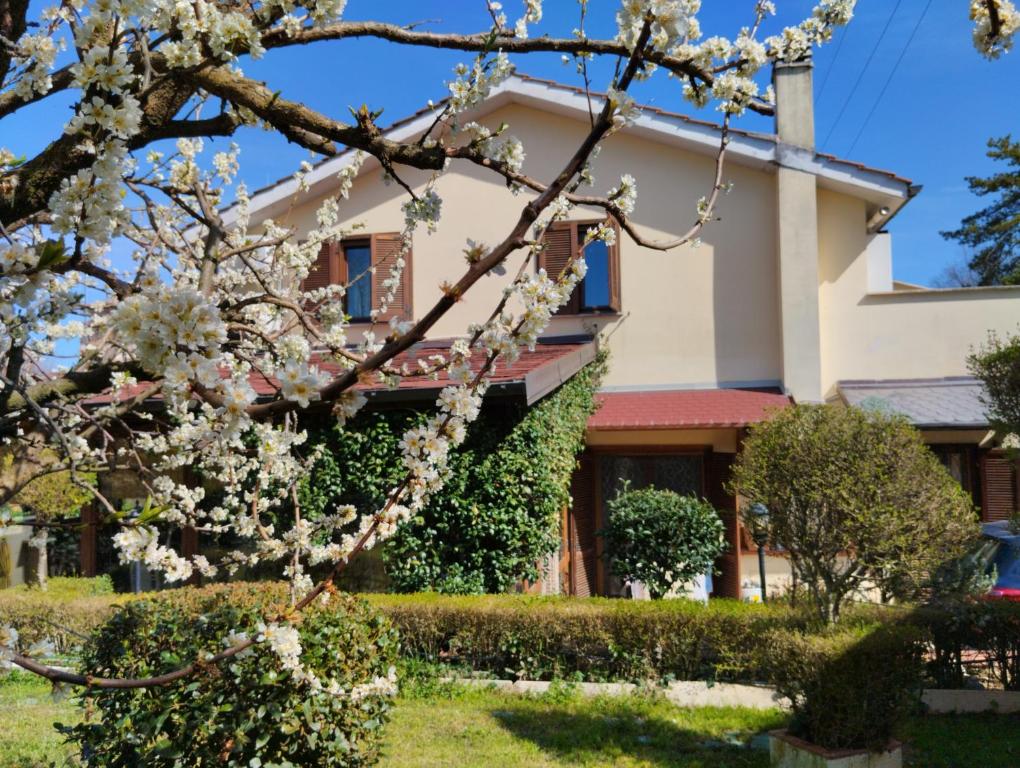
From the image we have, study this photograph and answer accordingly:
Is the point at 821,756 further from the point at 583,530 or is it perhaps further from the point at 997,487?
the point at 997,487

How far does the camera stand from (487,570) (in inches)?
396

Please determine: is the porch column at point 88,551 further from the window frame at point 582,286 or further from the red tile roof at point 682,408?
the window frame at point 582,286

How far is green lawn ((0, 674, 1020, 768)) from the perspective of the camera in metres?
6.25

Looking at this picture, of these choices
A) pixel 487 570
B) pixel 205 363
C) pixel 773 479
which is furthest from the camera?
pixel 487 570

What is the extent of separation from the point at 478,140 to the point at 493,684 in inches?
248

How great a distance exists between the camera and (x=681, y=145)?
46.9 feet

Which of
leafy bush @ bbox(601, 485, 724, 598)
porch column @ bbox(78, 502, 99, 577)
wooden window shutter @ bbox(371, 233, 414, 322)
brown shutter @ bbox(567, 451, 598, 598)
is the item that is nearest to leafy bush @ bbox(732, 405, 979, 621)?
leafy bush @ bbox(601, 485, 724, 598)

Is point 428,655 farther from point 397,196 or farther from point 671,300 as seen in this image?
point 397,196

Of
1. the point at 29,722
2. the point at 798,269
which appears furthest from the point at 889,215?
the point at 29,722

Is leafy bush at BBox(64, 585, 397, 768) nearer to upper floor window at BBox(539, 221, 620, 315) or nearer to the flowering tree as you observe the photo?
the flowering tree

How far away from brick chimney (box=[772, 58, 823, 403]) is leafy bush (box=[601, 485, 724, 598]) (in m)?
4.16

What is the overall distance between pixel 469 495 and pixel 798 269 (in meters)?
6.91

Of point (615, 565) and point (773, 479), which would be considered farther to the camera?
point (615, 565)

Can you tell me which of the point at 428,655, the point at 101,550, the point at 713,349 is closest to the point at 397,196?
the point at 713,349
